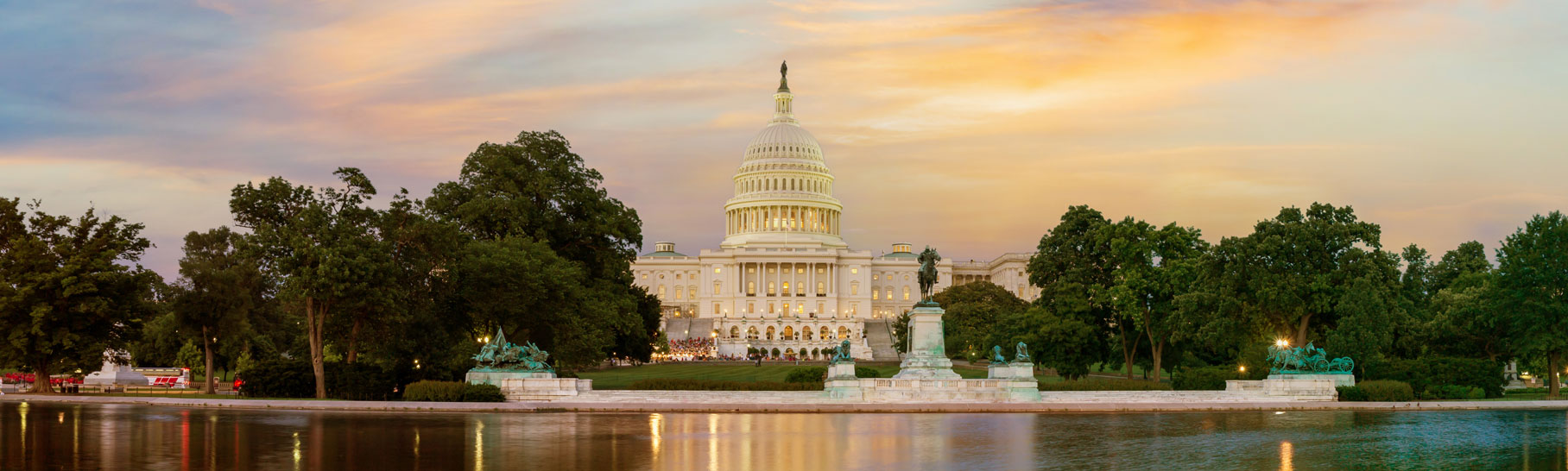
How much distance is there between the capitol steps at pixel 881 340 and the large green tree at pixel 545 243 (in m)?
61.2

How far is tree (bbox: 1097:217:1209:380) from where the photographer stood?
59.5 m

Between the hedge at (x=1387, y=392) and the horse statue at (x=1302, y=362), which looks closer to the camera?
the hedge at (x=1387, y=392)

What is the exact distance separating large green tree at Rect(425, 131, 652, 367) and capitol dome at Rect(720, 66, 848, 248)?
12074 cm

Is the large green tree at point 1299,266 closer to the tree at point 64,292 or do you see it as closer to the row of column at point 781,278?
the tree at point 64,292

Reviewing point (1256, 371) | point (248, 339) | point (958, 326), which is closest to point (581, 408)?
point (1256, 371)

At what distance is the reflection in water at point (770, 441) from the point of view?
2180 cm

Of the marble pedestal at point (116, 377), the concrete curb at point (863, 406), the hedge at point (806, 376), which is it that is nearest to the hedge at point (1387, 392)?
the concrete curb at point (863, 406)

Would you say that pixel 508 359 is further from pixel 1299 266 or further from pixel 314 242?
pixel 1299 266

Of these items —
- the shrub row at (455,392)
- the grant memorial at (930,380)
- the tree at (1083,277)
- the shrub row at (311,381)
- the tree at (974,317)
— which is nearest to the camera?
the shrub row at (455,392)

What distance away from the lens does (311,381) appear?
44656 millimetres

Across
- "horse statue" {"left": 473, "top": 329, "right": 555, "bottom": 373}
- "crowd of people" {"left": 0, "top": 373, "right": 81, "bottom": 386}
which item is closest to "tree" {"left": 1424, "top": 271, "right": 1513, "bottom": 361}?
"horse statue" {"left": 473, "top": 329, "right": 555, "bottom": 373}

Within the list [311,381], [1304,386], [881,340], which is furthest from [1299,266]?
[881,340]

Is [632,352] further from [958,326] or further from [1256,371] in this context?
[1256,371]

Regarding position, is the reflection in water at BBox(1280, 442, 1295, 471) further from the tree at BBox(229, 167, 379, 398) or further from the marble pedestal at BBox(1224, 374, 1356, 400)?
the tree at BBox(229, 167, 379, 398)
